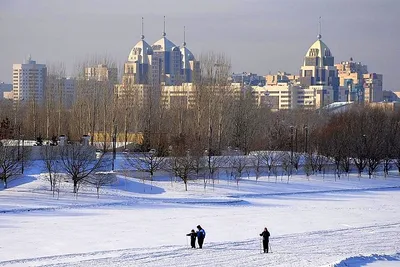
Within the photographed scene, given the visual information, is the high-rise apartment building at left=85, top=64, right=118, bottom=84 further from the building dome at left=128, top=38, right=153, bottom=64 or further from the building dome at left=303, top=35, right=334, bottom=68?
the building dome at left=303, top=35, right=334, bottom=68

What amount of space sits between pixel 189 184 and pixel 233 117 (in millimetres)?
18400

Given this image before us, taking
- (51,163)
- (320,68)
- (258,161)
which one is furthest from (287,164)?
(320,68)

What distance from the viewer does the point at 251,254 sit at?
21828 mm

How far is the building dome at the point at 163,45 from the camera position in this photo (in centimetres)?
17488

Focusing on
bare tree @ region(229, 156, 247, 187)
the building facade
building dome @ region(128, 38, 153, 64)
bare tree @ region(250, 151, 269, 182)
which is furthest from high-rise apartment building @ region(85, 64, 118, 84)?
building dome @ region(128, 38, 153, 64)

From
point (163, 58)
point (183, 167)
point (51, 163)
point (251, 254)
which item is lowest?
point (251, 254)

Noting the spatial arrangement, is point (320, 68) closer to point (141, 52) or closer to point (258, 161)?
point (141, 52)

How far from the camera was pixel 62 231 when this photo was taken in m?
25.1

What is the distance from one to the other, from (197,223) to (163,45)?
149656mm

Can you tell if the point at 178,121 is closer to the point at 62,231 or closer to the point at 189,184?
the point at 189,184

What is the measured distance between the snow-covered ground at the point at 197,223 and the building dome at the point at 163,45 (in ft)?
443

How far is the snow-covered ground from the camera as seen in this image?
2130 cm

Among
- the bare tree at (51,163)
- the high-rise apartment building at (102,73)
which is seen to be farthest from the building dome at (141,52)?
the bare tree at (51,163)

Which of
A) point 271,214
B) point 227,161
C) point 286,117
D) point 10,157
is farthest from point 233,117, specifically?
point 286,117
